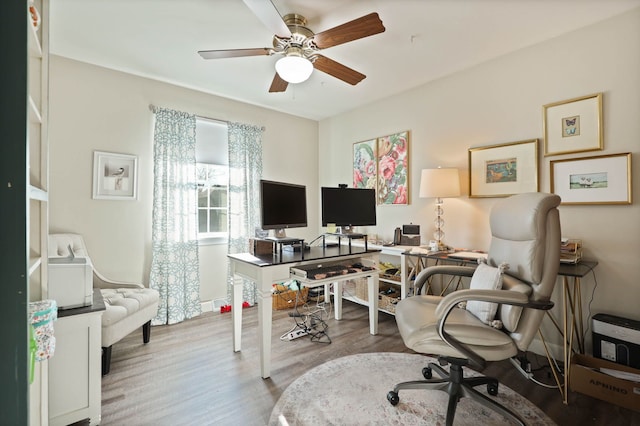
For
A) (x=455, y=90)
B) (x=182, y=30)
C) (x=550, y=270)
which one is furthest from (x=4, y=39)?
(x=455, y=90)

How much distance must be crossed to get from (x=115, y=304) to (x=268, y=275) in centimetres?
129

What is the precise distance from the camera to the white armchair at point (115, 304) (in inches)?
81.3

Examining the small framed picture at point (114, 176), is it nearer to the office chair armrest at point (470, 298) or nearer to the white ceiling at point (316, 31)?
the white ceiling at point (316, 31)

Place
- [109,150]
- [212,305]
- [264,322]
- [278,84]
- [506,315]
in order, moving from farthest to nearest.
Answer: [212,305] → [109,150] → [278,84] → [264,322] → [506,315]

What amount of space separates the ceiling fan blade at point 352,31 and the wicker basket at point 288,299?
2.71 m

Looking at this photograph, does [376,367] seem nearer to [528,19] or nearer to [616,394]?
[616,394]

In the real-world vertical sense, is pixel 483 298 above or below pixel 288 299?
above

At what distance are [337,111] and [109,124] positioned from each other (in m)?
2.77

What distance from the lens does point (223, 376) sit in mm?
2066

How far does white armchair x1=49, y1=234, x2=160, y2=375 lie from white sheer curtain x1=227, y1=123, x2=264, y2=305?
1131 mm

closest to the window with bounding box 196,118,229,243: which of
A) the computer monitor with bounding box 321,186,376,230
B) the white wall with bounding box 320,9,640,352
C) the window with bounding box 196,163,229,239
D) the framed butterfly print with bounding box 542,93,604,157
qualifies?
the window with bounding box 196,163,229,239

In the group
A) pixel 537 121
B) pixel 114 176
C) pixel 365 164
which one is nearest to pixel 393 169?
pixel 365 164

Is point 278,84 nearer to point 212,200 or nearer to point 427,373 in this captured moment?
point 212,200

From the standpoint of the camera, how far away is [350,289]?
3508 mm
